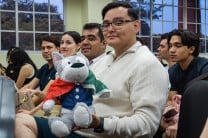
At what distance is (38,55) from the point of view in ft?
25.7

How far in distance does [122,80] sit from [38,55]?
19.5 feet

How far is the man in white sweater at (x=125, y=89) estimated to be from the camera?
194cm

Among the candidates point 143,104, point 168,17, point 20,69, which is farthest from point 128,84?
point 168,17

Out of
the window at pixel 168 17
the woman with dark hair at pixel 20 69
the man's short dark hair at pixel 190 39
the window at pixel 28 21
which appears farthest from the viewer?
the window at pixel 168 17

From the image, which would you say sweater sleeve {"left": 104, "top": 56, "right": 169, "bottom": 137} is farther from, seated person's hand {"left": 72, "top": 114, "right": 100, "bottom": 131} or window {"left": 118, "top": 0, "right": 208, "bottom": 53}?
window {"left": 118, "top": 0, "right": 208, "bottom": 53}

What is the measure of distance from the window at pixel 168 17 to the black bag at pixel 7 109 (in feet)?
24.2

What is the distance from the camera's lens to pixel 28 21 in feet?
26.6

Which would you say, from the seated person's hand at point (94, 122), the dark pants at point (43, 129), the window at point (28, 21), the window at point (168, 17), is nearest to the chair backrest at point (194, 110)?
the seated person's hand at point (94, 122)

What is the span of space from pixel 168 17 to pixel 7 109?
8.68m

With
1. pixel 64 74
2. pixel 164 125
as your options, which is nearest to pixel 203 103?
pixel 64 74

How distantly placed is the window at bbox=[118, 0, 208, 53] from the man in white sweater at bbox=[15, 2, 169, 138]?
664 centimetres

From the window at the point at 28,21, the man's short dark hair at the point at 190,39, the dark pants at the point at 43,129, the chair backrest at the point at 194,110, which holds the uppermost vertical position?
the window at the point at 28,21

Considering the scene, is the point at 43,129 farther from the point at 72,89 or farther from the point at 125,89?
the point at 125,89

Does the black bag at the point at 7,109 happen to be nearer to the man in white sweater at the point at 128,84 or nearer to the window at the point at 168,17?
the man in white sweater at the point at 128,84
